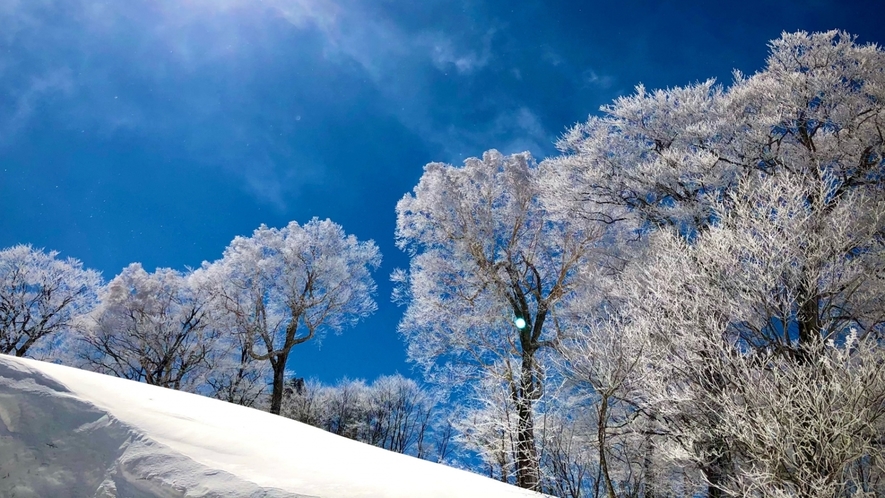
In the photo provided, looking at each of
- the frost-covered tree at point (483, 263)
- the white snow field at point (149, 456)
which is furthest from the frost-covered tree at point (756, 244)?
the white snow field at point (149, 456)

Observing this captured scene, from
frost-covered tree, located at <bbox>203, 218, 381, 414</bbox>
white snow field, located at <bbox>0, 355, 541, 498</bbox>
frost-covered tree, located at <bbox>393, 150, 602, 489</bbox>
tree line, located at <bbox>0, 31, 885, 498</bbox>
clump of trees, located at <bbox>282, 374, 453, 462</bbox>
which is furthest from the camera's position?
clump of trees, located at <bbox>282, 374, 453, 462</bbox>

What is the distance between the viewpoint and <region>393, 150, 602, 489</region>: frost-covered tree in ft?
44.5

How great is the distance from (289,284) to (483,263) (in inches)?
367

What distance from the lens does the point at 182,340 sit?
19.7 meters

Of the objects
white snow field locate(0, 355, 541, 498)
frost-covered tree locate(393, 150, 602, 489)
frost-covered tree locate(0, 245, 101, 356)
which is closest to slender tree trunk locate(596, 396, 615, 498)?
white snow field locate(0, 355, 541, 498)

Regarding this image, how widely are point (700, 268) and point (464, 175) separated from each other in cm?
856

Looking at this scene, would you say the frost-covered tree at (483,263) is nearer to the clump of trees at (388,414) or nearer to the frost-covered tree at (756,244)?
the frost-covered tree at (756,244)

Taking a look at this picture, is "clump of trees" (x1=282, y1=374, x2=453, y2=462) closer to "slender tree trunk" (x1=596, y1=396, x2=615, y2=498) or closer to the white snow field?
"slender tree trunk" (x1=596, y1=396, x2=615, y2=498)

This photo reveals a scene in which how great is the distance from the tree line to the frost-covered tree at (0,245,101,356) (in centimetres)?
9

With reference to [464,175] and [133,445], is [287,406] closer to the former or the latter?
[464,175]

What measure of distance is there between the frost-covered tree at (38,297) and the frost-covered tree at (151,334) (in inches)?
51.5

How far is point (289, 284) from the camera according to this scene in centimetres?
1908

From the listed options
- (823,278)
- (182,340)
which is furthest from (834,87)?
(182,340)

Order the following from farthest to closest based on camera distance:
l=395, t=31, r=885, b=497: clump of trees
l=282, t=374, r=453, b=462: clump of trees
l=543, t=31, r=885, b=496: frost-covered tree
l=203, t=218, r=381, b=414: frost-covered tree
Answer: l=282, t=374, r=453, b=462: clump of trees < l=203, t=218, r=381, b=414: frost-covered tree < l=395, t=31, r=885, b=497: clump of trees < l=543, t=31, r=885, b=496: frost-covered tree
